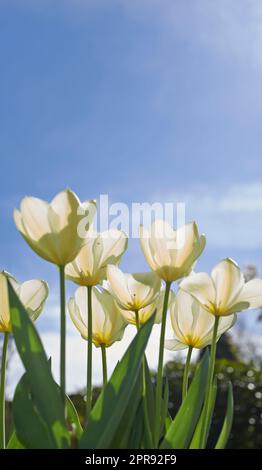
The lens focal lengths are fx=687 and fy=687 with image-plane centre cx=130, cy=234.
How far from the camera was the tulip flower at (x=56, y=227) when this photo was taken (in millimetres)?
893

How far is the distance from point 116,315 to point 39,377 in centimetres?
30

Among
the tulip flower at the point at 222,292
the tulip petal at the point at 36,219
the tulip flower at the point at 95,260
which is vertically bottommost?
the tulip flower at the point at 222,292

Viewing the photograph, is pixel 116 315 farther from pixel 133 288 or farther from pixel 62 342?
pixel 62 342

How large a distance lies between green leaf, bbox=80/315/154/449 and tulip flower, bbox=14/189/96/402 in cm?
9

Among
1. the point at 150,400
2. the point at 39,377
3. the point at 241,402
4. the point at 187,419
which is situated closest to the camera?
the point at 39,377

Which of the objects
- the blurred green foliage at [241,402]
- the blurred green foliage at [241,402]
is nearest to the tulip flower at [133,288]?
the blurred green foliage at [241,402]

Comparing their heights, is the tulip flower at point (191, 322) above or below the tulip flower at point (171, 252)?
below

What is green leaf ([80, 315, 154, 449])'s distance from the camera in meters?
0.82

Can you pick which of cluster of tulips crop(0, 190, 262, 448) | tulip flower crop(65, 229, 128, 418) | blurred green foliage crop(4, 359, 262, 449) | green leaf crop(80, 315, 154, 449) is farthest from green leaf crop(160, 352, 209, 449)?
blurred green foliage crop(4, 359, 262, 449)

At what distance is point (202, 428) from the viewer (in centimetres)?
98

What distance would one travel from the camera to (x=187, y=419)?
0.94 meters

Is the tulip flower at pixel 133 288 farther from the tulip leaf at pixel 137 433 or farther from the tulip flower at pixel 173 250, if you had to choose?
the tulip leaf at pixel 137 433

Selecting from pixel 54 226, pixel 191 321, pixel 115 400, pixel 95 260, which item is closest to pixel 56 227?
pixel 54 226

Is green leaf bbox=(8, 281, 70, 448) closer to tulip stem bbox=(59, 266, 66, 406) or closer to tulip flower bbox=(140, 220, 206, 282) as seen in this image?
tulip stem bbox=(59, 266, 66, 406)
